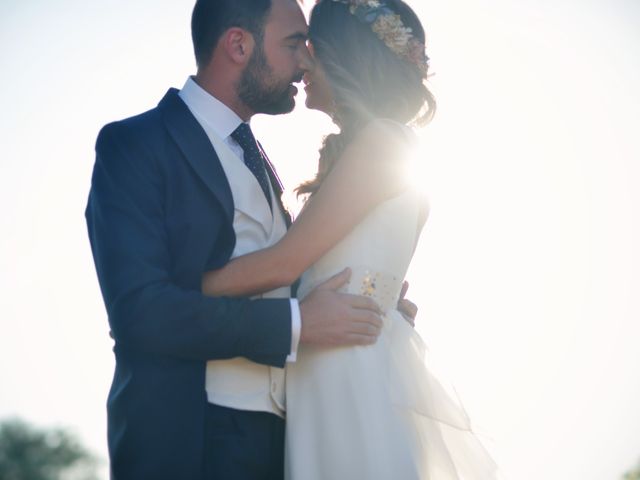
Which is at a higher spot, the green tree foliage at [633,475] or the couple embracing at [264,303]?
the couple embracing at [264,303]

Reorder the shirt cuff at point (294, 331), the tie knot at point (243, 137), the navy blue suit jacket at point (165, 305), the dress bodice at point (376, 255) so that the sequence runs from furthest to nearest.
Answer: the tie knot at point (243, 137)
the dress bodice at point (376, 255)
the shirt cuff at point (294, 331)
the navy blue suit jacket at point (165, 305)

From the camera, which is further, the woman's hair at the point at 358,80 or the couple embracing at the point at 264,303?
the woman's hair at the point at 358,80

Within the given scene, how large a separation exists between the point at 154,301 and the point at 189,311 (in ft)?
0.44

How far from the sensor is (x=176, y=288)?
162 inches

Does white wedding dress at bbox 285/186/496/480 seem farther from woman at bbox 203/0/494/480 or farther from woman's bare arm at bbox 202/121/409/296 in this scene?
woman's bare arm at bbox 202/121/409/296

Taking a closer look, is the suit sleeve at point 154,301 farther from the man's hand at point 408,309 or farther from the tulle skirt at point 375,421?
the man's hand at point 408,309

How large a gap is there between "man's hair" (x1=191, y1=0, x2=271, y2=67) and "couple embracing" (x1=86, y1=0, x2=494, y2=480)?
53 cm

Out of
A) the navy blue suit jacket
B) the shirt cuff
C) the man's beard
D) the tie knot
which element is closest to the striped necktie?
Answer: the tie knot

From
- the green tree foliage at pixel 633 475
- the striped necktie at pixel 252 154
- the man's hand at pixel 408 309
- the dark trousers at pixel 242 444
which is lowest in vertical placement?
the green tree foliage at pixel 633 475

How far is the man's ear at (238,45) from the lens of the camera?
5.19 meters

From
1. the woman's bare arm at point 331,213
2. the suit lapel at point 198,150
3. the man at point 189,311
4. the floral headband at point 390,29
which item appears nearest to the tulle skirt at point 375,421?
→ the man at point 189,311

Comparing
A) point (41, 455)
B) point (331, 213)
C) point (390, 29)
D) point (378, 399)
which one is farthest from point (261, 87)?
point (41, 455)

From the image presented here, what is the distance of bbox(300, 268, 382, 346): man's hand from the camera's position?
13.9ft

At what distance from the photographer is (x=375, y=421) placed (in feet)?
13.6
